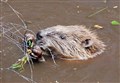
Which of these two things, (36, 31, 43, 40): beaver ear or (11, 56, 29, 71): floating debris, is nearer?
(11, 56, 29, 71): floating debris

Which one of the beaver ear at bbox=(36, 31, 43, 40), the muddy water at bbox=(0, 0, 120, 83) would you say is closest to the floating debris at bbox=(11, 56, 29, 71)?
the muddy water at bbox=(0, 0, 120, 83)

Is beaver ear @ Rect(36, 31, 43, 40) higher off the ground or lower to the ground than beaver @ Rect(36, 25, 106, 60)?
higher

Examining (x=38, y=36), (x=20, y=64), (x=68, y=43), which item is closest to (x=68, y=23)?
(x=68, y=43)

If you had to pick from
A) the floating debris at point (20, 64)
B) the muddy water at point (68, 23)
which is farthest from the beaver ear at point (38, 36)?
the floating debris at point (20, 64)

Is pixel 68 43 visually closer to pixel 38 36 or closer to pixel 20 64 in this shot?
pixel 38 36

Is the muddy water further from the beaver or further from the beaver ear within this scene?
the beaver ear

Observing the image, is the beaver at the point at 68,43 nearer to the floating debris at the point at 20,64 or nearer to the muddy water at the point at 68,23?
the muddy water at the point at 68,23
